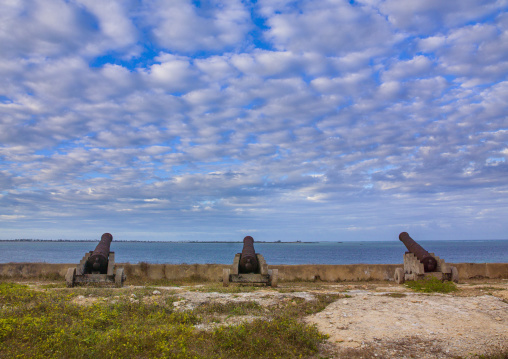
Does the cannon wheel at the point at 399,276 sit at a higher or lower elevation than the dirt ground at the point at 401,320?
higher

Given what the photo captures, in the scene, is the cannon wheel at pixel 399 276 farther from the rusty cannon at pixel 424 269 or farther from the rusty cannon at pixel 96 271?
the rusty cannon at pixel 96 271

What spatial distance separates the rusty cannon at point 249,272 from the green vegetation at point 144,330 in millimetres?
3930

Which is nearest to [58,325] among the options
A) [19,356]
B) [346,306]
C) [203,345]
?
[19,356]

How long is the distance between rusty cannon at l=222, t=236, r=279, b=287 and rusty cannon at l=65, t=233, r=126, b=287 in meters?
3.25

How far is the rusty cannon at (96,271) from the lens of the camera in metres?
12.0

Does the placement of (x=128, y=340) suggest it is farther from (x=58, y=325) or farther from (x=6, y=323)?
(x=6, y=323)

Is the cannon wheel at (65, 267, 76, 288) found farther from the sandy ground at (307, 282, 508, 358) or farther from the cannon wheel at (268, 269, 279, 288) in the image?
the sandy ground at (307, 282, 508, 358)

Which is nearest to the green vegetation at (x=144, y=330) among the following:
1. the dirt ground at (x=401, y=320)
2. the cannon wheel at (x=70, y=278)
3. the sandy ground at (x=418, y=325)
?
the dirt ground at (x=401, y=320)

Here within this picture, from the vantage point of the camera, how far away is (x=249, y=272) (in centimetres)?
1290

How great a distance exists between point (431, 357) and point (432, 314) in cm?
209

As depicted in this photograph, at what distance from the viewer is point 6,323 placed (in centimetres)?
634

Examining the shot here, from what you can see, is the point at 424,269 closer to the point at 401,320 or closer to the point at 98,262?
the point at 401,320

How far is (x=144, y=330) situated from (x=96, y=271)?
7.03 meters

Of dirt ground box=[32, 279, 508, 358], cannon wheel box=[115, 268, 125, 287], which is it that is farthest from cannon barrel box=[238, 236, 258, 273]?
cannon wheel box=[115, 268, 125, 287]
